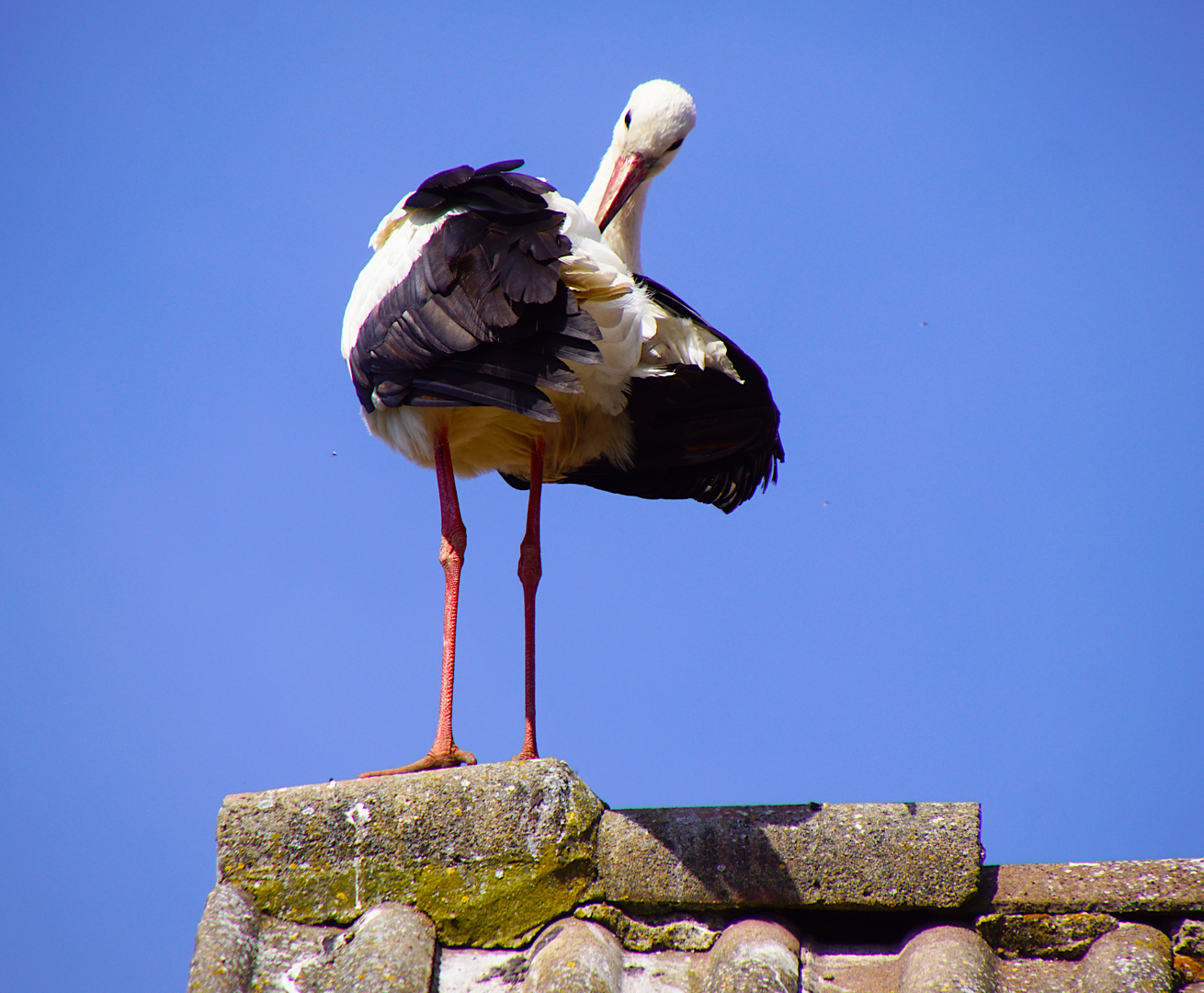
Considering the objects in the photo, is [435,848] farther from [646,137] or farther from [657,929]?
[646,137]

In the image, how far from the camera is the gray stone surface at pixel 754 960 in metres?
2.54

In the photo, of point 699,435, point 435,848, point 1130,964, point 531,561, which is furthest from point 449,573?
point 1130,964

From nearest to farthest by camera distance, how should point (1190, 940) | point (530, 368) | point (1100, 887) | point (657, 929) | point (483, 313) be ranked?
point (1190, 940), point (1100, 887), point (657, 929), point (530, 368), point (483, 313)

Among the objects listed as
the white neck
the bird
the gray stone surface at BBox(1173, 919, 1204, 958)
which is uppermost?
the white neck

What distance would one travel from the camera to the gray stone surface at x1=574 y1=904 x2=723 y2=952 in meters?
2.83

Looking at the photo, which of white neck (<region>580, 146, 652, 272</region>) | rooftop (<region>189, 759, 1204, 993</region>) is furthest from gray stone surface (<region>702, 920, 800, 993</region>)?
white neck (<region>580, 146, 652, 272</region>)

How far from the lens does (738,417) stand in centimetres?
466

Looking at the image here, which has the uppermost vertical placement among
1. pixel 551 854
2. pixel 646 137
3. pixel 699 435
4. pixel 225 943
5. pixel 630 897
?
pixel 646 137

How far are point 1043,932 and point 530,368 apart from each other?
211 centimetres

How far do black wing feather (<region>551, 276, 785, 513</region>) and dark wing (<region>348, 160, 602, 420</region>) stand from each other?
51 centimetres

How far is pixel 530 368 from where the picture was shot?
3.67 m

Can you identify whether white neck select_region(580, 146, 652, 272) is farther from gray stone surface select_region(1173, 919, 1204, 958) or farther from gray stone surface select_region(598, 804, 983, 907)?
gray stone surface select_region(1173, 919, 1204, 958)

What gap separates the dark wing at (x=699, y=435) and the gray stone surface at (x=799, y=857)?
172cm

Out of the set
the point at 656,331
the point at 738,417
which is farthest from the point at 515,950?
the point at 738,417
